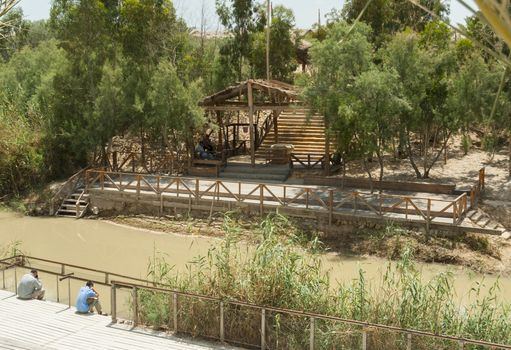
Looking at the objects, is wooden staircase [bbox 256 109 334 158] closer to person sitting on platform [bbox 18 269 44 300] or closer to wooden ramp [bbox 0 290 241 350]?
person sitting on platform [bbox 18 269 44 300]

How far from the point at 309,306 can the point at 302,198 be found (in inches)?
402

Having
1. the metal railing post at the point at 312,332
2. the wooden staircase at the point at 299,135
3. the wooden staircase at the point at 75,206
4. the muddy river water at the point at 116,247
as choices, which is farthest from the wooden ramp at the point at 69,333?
the wooden staircase at the point at 299,135

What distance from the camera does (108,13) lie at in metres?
28.9

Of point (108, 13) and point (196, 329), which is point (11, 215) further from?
point (196, 329)

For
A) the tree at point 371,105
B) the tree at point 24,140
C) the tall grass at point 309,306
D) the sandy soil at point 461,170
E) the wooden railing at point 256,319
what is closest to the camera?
the wooden railing at point 256,319

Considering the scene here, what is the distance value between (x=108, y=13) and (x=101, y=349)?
73.8 ft

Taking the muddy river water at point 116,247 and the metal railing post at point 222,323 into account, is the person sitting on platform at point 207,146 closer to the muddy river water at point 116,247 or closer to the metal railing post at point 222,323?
the muddy river water at point 116,247

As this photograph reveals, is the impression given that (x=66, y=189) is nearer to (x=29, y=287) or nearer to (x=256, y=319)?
(x=29, y=287)

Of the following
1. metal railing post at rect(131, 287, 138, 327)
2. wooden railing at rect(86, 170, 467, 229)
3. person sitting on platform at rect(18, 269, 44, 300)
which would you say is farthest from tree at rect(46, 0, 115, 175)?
metal railing post at rect(131, 287, 138, 327)

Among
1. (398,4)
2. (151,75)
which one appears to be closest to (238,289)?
(151,75)

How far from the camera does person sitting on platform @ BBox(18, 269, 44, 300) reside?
11500 millimetres

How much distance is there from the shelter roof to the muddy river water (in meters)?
6.59

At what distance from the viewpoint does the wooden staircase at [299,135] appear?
2720 cm

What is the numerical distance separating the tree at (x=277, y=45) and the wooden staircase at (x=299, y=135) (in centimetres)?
388
